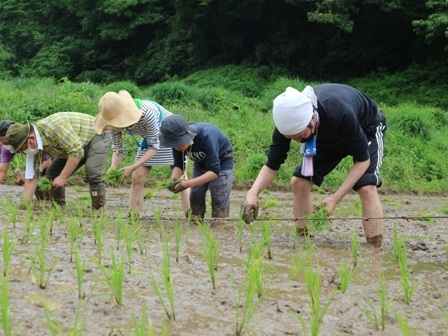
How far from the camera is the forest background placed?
462 inches

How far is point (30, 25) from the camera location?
29.8m

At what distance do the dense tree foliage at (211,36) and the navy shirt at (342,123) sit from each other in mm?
14039

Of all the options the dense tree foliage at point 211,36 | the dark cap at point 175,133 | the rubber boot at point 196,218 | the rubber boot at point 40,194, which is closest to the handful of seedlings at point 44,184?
the rubber boot at point 40,194

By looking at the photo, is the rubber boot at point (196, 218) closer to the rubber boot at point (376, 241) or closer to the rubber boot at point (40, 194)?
the rubber boot at point (376, 241)

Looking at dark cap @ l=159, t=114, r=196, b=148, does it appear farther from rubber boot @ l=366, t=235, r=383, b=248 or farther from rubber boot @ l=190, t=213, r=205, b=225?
rubber boot @ l=366, t=235, r=383, b=248

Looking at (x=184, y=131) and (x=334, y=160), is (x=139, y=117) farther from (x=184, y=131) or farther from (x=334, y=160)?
(x=334, y=160)

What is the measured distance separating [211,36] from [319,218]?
21820mm

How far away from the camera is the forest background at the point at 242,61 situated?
11.7 meters

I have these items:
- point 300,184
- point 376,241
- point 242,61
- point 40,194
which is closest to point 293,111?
point 300,184

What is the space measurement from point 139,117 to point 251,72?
55.5 feet

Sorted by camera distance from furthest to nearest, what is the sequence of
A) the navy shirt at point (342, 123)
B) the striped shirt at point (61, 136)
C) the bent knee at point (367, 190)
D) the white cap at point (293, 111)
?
1. the striped shirt at point (61, 136)
2. the bent knee at point (367, 190)
3. the navy shirt at point (342, 123)
4. the white cap at point (293, 111)

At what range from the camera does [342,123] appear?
3.68 metres

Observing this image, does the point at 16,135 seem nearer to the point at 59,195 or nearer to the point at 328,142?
the point at 59,195

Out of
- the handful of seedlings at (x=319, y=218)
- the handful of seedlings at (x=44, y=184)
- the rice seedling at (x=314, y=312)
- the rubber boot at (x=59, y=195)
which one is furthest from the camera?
the rubber boot at (x=59, y=195)
